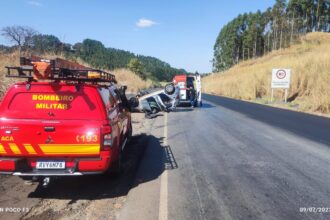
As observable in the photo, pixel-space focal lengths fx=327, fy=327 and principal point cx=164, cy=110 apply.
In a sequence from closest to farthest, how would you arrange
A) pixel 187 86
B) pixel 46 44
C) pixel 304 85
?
pixel 46 44 → pixel 187 86 → pixel 304 85

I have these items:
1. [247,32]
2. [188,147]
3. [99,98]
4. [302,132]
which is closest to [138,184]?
[99,98]

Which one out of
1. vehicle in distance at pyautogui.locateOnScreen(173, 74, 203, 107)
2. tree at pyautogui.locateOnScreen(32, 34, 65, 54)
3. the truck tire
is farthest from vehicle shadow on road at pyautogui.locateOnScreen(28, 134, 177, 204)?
tree at pyautogui.locateOnScreen(32, 34, 65, 54)

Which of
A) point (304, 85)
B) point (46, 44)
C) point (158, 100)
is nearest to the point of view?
point (158, 100)

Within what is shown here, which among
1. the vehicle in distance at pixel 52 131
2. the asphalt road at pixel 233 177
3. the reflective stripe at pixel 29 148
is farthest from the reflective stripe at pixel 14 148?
the asphalt road at pixel 233 177

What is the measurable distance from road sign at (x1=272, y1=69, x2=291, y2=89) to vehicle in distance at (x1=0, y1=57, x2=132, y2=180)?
23256 mm

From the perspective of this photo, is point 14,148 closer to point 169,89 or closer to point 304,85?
point 169,89

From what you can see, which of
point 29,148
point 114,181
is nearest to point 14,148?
point 29,148

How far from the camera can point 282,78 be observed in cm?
2639

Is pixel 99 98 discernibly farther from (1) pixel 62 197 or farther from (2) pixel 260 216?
(2) pixel 260 216

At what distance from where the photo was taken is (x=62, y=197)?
5473 millimetres

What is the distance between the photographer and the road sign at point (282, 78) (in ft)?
86.2

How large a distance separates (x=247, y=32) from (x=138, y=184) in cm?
9865

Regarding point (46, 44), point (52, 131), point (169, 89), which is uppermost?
point (46, 44)

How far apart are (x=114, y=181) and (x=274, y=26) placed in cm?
8897
